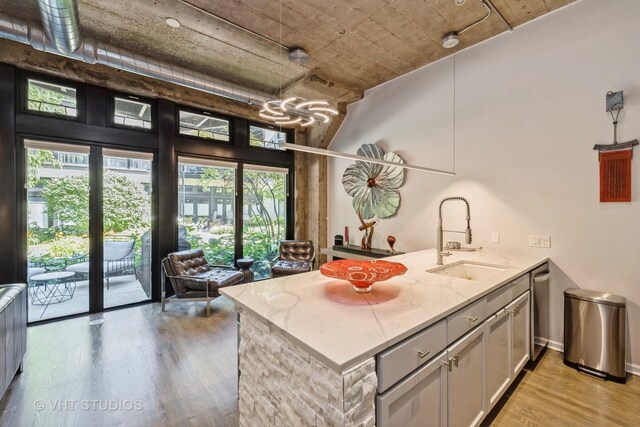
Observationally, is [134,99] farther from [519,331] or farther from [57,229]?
[519,331]

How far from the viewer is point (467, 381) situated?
1.65 metres

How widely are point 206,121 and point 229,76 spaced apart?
3.16 ft

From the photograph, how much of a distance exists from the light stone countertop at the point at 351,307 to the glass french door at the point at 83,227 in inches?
131

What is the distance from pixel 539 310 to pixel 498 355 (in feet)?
3.80

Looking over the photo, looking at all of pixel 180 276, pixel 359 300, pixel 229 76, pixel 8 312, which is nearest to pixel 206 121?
pixel 229 76

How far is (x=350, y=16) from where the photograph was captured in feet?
9.63

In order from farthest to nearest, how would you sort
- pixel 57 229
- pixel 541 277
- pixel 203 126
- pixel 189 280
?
pixel 203 126, pixel 189 280, pixel 57 229, pixel 541 277

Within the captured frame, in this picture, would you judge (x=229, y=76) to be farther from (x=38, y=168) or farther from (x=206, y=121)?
(x=38, y=168)

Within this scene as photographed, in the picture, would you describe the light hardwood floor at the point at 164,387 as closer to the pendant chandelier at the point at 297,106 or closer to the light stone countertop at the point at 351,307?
the light stone countertop at the point at 351,307

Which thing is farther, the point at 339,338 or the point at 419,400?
the point at 419,400

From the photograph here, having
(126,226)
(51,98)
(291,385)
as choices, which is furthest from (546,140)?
(51,98)

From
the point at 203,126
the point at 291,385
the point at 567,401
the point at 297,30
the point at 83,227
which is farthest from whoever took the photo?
the point at 203,126

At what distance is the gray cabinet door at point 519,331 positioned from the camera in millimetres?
2189

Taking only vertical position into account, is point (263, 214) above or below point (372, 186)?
below
